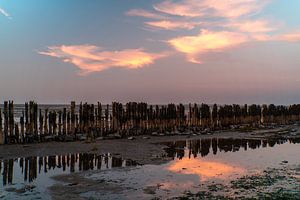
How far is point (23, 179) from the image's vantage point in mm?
12164

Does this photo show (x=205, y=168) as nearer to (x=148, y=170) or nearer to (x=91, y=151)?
(x=148, y=170)

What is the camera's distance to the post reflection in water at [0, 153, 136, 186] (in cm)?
1342

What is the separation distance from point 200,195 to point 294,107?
41388 millimetres

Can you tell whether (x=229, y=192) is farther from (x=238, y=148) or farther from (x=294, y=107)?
(x=294, y=107)

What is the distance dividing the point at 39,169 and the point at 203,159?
7.04 meters

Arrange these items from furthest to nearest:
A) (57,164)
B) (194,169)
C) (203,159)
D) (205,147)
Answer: (205,147), (203,159), (57,164), (194,169)

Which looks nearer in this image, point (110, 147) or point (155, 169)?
point (155, 169)

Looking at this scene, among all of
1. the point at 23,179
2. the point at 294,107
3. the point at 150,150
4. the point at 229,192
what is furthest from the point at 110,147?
the point at 294,107

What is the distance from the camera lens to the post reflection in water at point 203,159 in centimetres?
1344

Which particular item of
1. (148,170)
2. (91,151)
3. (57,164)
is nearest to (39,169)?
(57,164)

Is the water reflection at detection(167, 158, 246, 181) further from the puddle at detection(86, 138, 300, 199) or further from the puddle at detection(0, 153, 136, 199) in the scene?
the puddle at detection(0, 153, 136, 199)

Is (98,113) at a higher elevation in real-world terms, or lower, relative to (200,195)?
higher

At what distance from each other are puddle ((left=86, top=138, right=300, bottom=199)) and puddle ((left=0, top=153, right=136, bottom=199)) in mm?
1420

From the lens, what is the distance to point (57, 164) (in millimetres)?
15398
